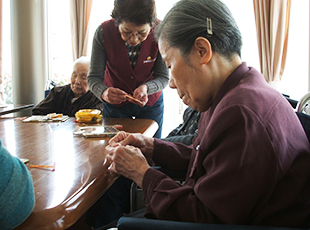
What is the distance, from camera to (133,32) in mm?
1951

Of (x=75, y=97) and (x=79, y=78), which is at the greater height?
(x=79, y=78)

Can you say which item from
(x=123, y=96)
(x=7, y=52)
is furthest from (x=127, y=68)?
(x=7, y=52)

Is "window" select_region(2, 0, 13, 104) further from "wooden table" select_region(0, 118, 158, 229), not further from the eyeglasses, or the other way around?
the eyeglasses

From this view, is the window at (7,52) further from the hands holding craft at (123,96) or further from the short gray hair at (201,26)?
the short gray hair at (201,26)

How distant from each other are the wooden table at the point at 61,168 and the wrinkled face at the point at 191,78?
0.42m

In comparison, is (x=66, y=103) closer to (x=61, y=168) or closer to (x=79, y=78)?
(x=79, y=78)

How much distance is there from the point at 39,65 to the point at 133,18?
3.28m

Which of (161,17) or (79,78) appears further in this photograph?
(161,17)

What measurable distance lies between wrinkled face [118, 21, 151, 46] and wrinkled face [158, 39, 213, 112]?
2.91ft

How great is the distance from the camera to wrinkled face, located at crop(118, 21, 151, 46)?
1.90 metres

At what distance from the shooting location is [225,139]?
81 cm

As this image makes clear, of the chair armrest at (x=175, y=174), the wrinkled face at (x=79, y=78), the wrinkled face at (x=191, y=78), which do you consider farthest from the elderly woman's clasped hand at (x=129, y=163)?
the wrinkled face at (x=79, y=78)

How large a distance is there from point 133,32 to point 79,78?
4.61ft

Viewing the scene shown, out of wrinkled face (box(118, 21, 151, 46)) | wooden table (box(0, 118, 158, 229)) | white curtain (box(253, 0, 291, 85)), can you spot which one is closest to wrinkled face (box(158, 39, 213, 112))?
wooden table (box(0, 118, 158, 229))
